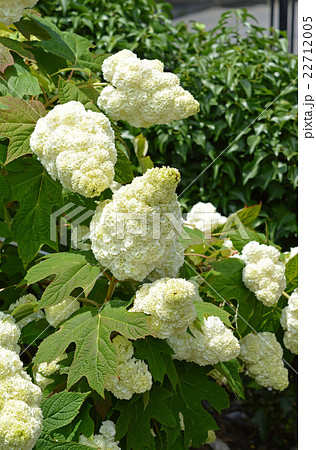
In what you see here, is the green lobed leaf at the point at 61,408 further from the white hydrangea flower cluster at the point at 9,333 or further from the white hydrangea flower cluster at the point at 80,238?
the white hydrangea flower cluster at the point at 80,238

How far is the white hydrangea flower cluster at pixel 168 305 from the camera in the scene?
1.48 metres

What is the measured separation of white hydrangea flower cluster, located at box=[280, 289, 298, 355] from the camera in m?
1.99

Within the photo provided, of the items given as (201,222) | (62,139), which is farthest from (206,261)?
(62,139)

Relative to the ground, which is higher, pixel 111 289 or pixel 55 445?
pixel 111 289

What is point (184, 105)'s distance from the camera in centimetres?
173

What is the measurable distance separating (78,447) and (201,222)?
1.11m

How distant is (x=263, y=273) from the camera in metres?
1.88

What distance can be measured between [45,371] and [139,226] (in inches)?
20.3

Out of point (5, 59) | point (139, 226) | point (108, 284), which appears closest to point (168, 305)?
point (139, 226)

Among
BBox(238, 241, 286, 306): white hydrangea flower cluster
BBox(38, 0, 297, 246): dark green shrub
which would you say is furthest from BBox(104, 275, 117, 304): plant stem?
BBox(38, 0, 297, 246): dark green shrub

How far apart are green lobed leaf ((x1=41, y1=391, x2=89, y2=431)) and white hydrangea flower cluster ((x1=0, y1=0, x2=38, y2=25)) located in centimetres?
110

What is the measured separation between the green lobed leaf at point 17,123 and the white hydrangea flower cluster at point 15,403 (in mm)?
465

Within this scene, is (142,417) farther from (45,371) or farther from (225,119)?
(225,119)
